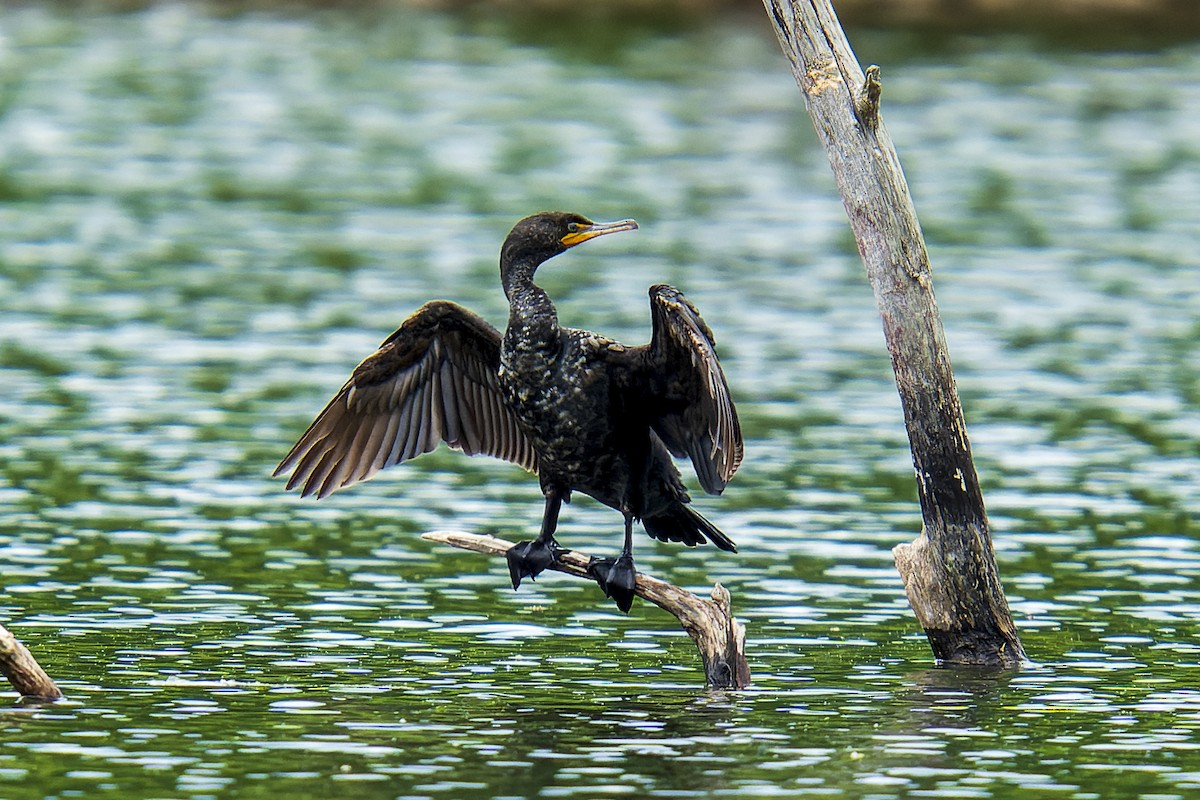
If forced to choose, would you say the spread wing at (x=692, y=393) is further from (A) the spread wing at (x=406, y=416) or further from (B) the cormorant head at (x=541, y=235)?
(A) the spread wing at (x=406, y=416)

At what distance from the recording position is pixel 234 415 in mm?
16734

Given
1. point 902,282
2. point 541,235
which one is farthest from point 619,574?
point 902,282

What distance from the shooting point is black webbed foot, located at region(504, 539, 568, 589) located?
32.0ft

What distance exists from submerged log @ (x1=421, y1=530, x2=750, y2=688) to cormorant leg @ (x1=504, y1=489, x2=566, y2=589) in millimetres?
47

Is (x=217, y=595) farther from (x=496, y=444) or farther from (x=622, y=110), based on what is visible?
(x=622, y=110)

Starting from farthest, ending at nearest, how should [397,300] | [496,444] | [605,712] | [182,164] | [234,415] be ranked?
[182,164], [397,300], [234,415], [496,444], [605,712]

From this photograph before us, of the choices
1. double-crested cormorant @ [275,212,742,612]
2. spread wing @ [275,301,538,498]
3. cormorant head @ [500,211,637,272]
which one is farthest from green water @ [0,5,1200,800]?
cormorant head @ [500,211,637,272]

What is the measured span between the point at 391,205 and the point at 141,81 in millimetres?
8527

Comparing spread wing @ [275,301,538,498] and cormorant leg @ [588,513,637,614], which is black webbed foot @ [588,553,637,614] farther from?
spread wing @ [275,301,538,498]

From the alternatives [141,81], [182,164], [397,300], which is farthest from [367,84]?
[397,300]

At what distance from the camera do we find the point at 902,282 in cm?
1002

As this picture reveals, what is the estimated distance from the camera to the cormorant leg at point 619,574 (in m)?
9.55

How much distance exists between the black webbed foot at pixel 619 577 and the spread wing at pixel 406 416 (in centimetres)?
93

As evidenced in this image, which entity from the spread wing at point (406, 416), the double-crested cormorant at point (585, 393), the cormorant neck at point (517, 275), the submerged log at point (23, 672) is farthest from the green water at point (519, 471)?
the cormorant neck at point (517, 275)
